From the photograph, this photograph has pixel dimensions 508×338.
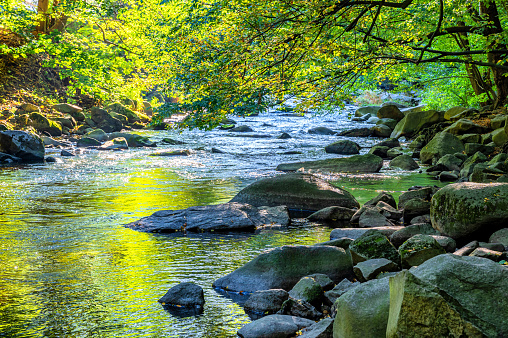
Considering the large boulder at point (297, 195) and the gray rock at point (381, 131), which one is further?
the gray rock at point (381, 131)

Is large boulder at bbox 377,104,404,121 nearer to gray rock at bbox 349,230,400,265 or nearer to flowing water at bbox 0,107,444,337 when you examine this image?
flowing water at bbox 0,107,444,337

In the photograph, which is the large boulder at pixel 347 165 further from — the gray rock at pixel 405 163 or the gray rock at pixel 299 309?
the gray rock at pixel 299 309

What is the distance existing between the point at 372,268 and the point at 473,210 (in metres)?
2.33

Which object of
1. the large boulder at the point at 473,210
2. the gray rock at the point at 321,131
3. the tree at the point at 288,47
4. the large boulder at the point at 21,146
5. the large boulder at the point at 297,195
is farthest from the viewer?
the gray rock at the point at 321,131

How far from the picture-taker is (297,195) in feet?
33.2

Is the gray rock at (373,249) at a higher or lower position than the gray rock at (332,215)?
higher

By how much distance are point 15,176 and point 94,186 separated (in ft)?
10.1

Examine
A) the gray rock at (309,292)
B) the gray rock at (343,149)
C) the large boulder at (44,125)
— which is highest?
the large boulder at (44,125)

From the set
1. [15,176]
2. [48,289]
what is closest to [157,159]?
[15,176]

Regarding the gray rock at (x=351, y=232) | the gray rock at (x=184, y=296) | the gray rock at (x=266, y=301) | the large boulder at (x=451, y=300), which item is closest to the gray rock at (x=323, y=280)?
the gray rock at (x=266, y=301)

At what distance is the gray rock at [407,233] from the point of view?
6.57 metres

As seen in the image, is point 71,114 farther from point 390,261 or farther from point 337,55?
point 390,261

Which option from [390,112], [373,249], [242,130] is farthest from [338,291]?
[390,112]

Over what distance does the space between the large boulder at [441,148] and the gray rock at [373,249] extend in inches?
475
